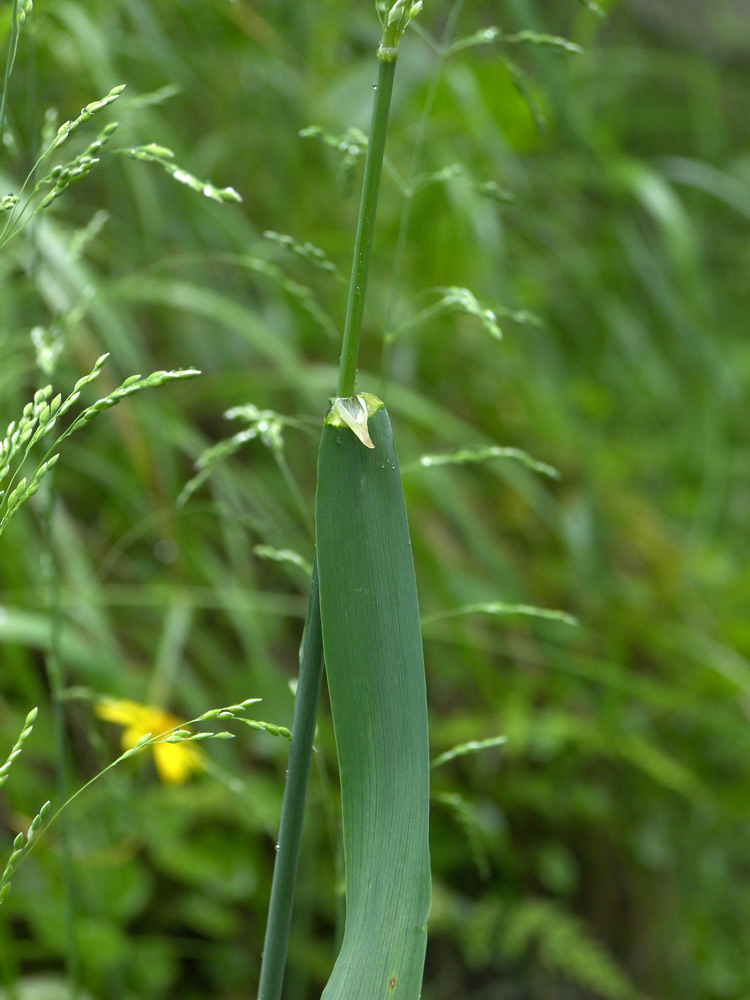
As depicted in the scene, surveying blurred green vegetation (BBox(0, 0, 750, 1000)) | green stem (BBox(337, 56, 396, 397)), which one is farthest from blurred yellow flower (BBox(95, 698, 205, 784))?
green stem (BBox(337, 56, 396, 397))

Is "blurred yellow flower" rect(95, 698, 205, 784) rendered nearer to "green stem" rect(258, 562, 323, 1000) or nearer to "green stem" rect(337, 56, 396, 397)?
"green stem" rect(258, 562, 323, 1000)

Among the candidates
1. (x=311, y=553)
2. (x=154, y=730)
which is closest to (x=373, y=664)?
(x=154, y=730)

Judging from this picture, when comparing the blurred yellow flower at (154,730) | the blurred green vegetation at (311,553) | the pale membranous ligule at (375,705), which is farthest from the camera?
the blurred green vegetation at (311,553)

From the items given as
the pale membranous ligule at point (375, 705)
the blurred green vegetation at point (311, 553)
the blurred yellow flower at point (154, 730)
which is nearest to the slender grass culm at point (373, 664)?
the pale membranous ligule at point (375, 705)

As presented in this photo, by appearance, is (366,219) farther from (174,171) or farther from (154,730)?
(154,730)

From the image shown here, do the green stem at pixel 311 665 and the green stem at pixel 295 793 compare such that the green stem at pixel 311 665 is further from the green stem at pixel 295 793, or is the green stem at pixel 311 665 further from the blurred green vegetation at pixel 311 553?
the blurred green vegetation at pixel 311 553

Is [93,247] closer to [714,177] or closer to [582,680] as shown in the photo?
[582,680]
